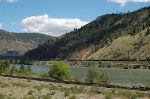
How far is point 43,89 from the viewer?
96.5 feet

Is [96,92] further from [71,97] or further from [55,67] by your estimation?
[55,67]

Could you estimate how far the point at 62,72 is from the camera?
81000 mm

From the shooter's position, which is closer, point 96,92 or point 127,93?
point 127,93

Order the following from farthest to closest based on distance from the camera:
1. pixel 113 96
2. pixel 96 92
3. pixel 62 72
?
pixel 62 72 → pixel 96 92 → pixel 113 96

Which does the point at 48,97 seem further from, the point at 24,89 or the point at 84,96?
the point at 24,89

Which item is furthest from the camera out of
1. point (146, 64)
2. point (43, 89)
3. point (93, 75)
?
point (146, 64)

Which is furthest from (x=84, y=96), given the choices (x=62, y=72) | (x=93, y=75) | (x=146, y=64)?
(x=146, y=64)

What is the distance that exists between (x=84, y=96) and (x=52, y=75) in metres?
57.7

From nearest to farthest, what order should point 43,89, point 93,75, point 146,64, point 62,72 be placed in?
point 43,89
point 62,72
point 93,75
point 146,64

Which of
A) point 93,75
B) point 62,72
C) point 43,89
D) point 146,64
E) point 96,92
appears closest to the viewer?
point 96,92

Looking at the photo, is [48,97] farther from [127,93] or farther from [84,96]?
[127,93]

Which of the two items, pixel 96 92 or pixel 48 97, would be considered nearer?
pixel 48 97

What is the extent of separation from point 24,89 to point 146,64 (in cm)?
17087

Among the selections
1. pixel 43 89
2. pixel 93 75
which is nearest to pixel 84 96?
pixel 43 89
